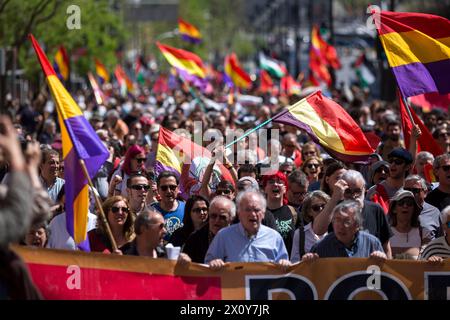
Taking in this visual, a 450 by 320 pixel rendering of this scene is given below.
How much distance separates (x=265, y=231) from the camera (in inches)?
336

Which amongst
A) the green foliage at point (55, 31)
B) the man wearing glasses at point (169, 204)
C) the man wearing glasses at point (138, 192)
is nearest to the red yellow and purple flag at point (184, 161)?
the man wearing glasses at point (138, 192)

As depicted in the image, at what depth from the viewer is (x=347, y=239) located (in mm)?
8383

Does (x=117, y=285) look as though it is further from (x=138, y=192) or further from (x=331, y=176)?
(x=331, y=176)

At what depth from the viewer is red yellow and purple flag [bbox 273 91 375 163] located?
38.2ft

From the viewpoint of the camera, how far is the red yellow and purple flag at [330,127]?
38.2ft

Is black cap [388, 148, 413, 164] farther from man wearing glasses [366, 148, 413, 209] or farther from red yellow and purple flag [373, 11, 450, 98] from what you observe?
red yellow and purple flag [373, 11, 450, 98]

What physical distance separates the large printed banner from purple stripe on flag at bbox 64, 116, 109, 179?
0.95 meters

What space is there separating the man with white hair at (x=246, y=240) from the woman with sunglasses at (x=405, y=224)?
166cm

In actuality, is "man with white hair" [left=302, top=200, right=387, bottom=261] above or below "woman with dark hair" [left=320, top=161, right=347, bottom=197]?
below

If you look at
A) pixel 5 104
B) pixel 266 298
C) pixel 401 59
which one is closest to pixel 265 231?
pixel 266 298

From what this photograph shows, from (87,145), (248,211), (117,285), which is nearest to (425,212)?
(248,211)

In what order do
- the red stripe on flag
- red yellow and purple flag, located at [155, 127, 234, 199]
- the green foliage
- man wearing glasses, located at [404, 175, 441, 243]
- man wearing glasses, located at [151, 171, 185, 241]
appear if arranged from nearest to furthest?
the red stripe on flag
man wearing glasses, located at [404, 175, 441, 243]
man wearing glasses, located at [151, 171, 185, 241]
red yellow and purple flag, located at [155, 127, 234, 199]
the green foliage

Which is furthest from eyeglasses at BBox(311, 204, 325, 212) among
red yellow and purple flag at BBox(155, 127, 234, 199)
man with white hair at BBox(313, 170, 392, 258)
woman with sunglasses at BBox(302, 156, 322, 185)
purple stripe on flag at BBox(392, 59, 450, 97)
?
woman with sunglasses at BBox(302, 156, 322, 185)

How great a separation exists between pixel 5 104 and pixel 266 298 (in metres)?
18.8
